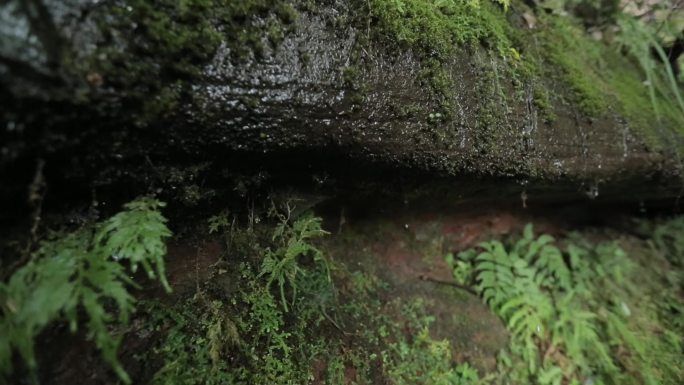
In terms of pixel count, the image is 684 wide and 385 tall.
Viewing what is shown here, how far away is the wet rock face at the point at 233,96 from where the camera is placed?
1.34 meters

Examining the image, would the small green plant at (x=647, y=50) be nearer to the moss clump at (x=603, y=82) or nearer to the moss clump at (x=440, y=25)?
the moss clump at (x=603, y=82)

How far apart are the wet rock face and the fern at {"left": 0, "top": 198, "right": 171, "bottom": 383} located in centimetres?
18

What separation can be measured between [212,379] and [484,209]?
8.74 ft

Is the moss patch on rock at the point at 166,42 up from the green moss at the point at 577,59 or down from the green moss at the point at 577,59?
down

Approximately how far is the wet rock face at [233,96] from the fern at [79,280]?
184 millimetres

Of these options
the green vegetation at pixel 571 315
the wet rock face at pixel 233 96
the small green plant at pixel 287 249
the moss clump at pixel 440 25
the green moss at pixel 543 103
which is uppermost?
the moss clump at pixel 440 25

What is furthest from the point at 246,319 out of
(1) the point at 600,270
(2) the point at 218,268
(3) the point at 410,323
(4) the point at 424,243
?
(1) the point at 600,270

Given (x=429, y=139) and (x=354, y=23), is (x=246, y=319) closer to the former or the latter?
(x=429, y=139)

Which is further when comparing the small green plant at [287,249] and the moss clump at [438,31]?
the small green plant at [287,249]

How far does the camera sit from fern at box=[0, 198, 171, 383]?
1422 mm

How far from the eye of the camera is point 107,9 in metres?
1.43

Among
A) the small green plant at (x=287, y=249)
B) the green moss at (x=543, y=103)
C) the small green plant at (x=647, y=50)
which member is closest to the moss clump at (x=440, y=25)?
the green moss at (x=543, y=103)

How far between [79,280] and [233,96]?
843 mm

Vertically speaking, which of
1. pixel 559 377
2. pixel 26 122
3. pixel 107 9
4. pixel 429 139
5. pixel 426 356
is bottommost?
pixel 559 377
